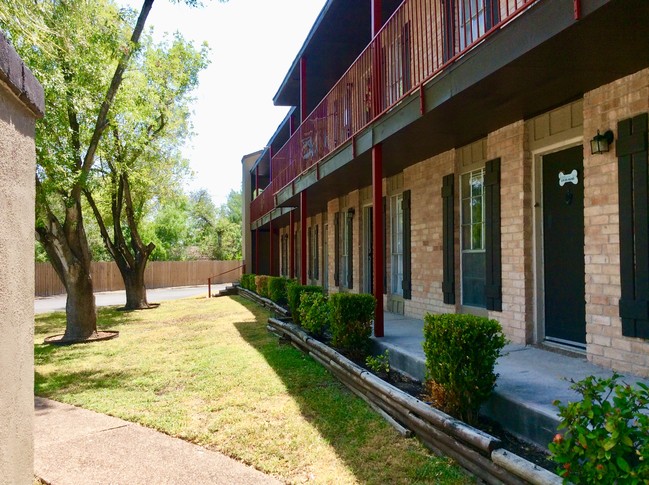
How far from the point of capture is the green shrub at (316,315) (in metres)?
7.82

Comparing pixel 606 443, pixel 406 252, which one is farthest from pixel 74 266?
pixel 606 443

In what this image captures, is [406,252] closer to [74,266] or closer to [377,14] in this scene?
[377,14]

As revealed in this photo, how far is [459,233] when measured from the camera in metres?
7.68

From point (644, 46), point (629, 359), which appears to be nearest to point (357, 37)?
point (644, 46)

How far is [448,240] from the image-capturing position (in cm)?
774

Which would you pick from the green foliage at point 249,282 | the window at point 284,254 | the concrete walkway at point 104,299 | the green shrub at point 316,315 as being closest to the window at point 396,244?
the green shrub at point 316,315

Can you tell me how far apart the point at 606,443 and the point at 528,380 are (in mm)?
2047

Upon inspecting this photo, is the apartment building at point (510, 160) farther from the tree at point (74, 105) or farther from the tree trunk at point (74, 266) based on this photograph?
the tree trunk at point (74, 266)

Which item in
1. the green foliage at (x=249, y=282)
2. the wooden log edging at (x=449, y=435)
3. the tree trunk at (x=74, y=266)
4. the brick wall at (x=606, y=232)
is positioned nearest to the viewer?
the wooden log edging at (x=449, y=435)

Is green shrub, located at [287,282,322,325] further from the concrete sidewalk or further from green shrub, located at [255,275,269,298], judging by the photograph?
green shrub, located at [255,275,269,298]

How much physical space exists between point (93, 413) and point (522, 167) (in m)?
5.62

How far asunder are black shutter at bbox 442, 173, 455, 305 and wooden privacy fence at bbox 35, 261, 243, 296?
71.6 feet

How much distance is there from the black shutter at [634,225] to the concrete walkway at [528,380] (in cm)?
54

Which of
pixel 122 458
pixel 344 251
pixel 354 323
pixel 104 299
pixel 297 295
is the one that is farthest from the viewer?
pixel 104 299
